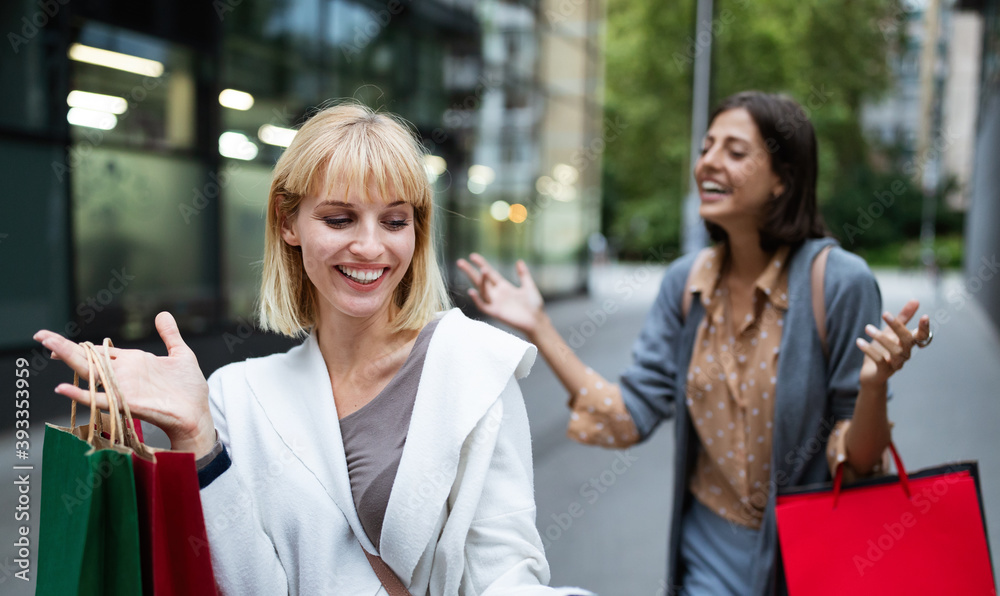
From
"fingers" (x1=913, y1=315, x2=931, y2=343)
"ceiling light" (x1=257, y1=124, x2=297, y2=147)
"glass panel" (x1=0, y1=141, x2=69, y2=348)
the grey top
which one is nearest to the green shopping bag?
the grey top

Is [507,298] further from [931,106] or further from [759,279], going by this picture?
[931,106]

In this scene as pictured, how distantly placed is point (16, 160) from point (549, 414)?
6026 millimetres

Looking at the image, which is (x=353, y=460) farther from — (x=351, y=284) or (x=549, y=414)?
(x=549, y=414)

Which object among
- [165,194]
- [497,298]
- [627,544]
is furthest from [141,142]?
[497,298]

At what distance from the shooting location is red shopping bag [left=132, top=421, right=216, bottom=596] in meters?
1.25

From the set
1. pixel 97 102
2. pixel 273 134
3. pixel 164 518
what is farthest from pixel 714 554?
pixel 273 134

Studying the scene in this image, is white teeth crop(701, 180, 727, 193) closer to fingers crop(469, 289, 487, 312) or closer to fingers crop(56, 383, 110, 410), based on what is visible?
fingers crop(469, 289, 487, 312)

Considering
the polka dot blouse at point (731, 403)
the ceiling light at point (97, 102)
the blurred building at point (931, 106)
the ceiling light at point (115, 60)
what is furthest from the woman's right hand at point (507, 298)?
the blurred building at point (931, 106)

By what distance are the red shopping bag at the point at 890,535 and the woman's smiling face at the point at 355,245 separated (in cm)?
112

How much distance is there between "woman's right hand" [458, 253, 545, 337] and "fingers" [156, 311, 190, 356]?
43.8 inches

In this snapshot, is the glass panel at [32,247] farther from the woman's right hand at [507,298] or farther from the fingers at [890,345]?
the fingers at [890,345]

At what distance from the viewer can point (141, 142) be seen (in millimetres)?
9711

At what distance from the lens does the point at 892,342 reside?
1894 mm

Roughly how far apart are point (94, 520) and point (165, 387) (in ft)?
0.88
